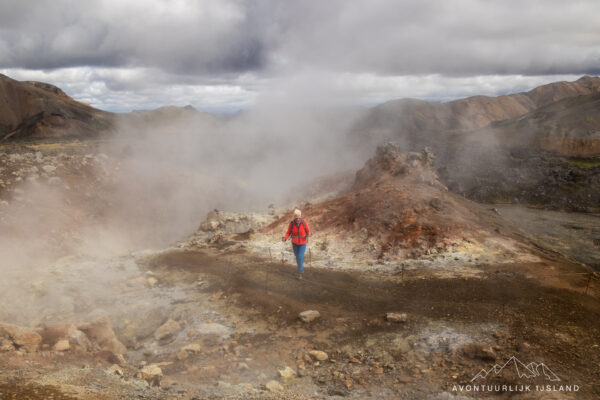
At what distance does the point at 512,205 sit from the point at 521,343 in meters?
27.0

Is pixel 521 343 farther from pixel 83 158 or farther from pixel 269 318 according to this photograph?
pixel 83 158

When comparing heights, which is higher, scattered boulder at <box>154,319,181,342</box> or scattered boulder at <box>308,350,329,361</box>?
scattered boulder at <box>308,350,329,361</box>

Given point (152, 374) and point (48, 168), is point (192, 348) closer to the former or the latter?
point (152, 374)

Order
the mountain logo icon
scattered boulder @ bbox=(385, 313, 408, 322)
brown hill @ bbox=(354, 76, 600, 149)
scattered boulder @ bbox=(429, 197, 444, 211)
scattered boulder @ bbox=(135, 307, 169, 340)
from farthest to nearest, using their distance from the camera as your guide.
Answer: brown hill @ bbox=(354, 76, 600, 149), scattered boulder @ bbox=(429, 197, 444, 211), scattered boulder @ bbox=(135, 307, 169, 340), scattered boulder @ bbox=(385, 313, 408, 322), the mountain logo icon

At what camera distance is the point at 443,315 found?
733 centimetres

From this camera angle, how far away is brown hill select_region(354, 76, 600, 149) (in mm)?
67812

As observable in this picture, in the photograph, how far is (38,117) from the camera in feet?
211

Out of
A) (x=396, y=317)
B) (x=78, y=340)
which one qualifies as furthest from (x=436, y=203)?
(x=78, y=340)

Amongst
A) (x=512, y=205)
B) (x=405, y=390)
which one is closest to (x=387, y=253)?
(x=405, y=390)

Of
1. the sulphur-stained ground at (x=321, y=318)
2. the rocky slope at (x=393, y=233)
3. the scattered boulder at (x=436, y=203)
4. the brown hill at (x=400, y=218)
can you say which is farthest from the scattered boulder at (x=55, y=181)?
the scattered boulder at (x=436, y=203)

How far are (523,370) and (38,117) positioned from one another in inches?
3066

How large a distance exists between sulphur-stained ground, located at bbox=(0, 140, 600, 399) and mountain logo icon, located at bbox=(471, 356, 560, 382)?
2 centimetres

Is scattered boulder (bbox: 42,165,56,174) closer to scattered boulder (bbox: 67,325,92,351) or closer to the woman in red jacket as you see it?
scattered boulder (bbox: 67,325,92,351)

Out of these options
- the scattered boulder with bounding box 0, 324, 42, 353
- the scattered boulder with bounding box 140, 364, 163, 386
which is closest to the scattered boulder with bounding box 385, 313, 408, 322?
the scattered boulder with bounding box 140, 364, 163, 386
